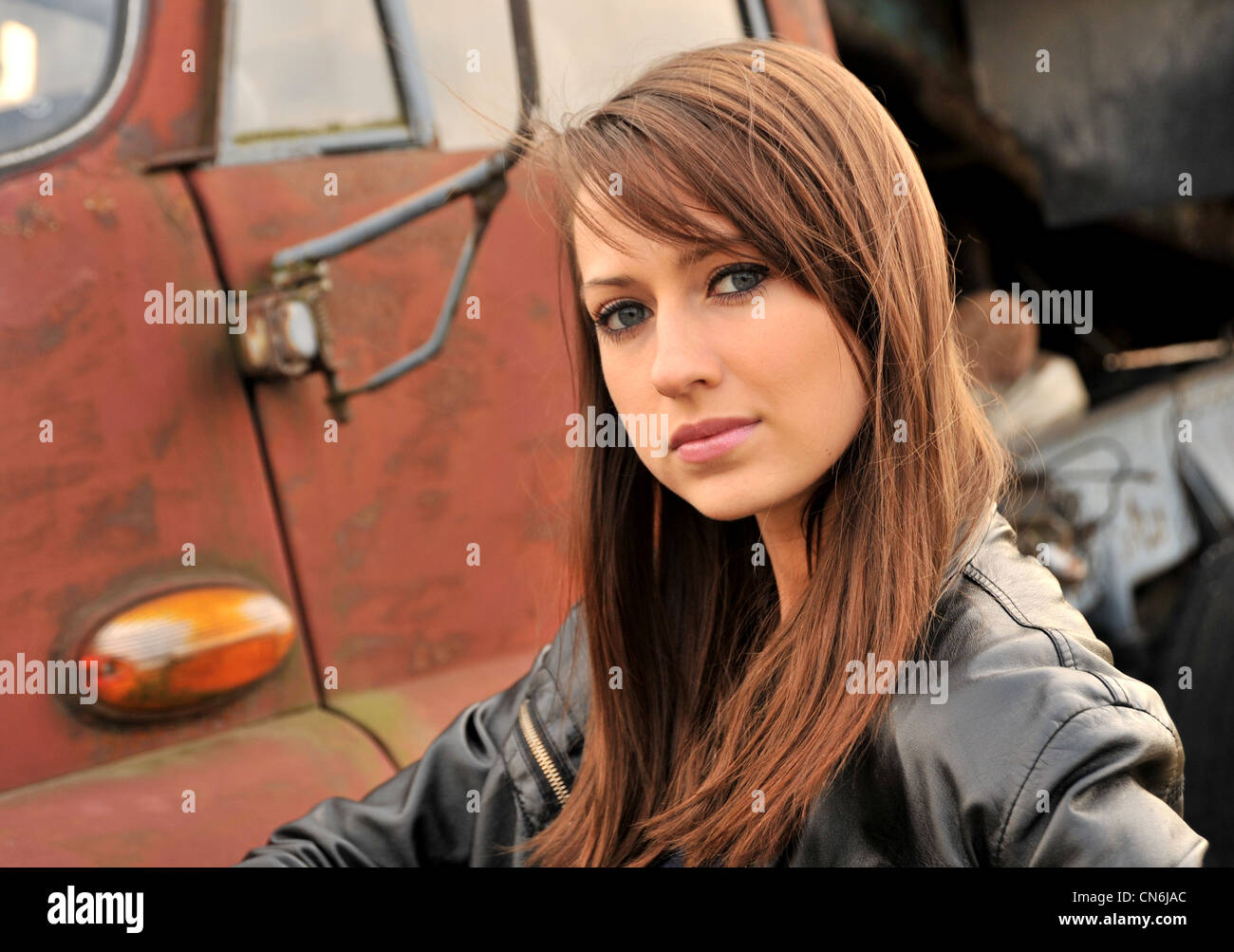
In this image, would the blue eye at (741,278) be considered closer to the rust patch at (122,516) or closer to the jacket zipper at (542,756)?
the jacket zipper at (542,756)

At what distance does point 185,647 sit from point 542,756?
38 centimetres

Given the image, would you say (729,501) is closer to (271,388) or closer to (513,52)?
(271,388)

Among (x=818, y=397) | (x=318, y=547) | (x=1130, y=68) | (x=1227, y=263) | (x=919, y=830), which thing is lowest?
(x=919, y=830)

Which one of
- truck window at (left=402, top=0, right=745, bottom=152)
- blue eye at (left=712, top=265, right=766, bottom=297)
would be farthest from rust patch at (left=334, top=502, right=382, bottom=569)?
blue eye at (left=712, top=265, right=766, bottom=297)

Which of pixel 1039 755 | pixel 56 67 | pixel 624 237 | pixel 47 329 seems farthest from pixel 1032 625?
pixel 56 67

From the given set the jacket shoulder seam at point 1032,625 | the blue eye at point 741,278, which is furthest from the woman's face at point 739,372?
the jacket shoulder seam at point 1032,625

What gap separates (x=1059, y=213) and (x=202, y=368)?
1.84 m

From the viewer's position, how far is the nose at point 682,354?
38.9 inches

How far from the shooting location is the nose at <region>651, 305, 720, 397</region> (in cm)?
99

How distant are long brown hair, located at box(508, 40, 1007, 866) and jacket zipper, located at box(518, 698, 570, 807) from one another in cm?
8

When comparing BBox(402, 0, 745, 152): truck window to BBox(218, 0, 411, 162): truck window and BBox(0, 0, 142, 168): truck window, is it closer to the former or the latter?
BBox(218, 0, 411, 162): truck window
